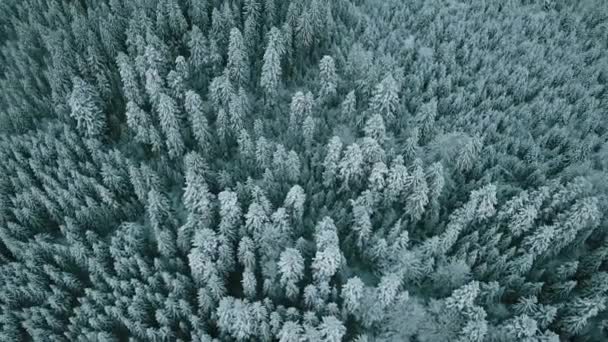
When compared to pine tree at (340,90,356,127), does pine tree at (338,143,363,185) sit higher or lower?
lower

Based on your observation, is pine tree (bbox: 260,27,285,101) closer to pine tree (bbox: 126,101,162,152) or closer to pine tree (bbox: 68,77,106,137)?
pine tree (bbox: 126,101,162,152)

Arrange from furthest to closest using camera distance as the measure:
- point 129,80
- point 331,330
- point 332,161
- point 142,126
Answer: point 129,80 → point 142,126 → point 332,161 → point 331,330

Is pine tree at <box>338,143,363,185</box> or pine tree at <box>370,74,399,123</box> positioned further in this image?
A: pine tree at <box>370,74,399,123</box>

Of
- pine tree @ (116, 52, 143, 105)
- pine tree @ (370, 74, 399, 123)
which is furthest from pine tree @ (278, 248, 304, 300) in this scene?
pine tree @ (116, 52, 143, 105)

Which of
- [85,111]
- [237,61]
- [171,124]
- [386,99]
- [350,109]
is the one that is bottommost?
[350,109]

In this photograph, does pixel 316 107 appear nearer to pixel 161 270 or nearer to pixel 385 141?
pixel 385 141

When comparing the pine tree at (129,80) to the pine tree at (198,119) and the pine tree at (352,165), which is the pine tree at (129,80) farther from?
the pine tree at (352,165)

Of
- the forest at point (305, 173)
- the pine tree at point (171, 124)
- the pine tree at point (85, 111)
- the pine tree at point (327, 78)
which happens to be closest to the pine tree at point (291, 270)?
the forest at point (305, 173)

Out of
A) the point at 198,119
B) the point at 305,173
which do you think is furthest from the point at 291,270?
the point at 198,119

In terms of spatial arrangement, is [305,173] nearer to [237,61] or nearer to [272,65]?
[272,65]
